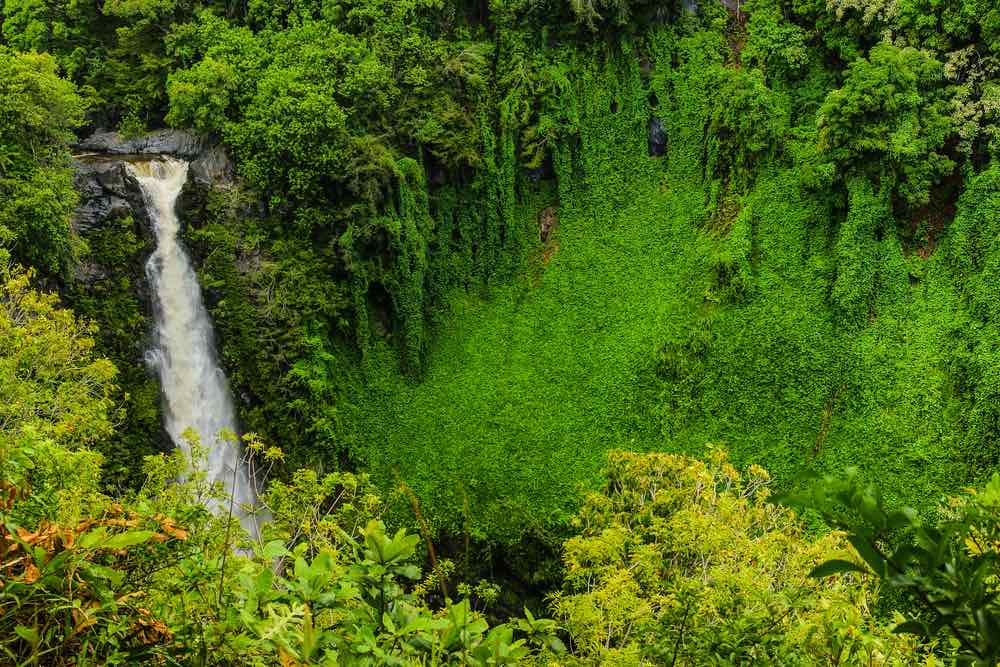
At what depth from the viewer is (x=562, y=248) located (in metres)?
17.8

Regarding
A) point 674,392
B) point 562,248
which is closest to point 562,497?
point 674,392

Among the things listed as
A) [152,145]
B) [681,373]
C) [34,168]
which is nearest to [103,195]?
[34,168]

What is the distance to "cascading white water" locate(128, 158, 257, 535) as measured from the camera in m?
14.2

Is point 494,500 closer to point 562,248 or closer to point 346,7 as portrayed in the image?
point 562,248

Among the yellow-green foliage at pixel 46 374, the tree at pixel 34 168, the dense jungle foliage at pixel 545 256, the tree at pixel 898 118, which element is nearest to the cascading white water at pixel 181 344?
the dense jungle foliage at pixel 545 256

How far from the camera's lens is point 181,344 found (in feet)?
47.4

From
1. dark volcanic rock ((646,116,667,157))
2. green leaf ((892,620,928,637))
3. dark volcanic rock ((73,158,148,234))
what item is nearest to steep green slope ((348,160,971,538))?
dark volcanic rock ((646,116,667,157))

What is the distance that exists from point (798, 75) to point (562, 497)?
1103 cm

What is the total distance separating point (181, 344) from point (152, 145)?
4.38 m

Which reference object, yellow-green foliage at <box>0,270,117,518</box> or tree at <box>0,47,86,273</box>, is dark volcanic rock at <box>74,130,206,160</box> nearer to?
tree at <box>0,47,86,273</box>

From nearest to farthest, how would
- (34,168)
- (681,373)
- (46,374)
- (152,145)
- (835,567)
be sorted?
(835,567)
(46,374)
(34,168)
(681,373)
(152,145)

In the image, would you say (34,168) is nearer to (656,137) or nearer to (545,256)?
(545,256)

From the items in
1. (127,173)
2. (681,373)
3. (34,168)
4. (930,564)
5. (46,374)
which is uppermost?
(930,564)

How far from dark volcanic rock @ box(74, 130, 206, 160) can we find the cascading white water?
0.69 m
